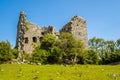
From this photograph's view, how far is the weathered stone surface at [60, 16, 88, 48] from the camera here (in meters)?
82.4

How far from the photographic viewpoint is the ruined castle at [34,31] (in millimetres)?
82938

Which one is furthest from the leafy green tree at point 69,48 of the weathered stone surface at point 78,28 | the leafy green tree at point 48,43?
the weathered stone surface at point 78,28

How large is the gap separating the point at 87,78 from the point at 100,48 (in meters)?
61.5

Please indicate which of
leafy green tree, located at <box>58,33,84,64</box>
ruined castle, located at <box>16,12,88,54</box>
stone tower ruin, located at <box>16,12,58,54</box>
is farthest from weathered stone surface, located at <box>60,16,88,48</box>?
leafy green tree, located at <box>58,33,84,64</box>

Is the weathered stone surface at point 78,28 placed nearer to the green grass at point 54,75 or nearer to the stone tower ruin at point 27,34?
the stone tower ruin at point 27,34

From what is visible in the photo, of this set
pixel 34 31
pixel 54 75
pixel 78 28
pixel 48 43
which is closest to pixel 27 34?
pixel 34 31

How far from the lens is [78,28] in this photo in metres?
83.2

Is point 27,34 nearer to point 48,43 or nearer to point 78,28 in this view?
point 78,28

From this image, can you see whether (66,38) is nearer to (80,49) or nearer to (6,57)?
(80,49)

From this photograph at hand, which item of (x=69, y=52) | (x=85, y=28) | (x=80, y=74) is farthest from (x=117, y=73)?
(x=85, y=28)

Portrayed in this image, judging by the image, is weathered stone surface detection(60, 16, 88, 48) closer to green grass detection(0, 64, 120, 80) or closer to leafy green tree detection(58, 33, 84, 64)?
leafy green tree detection(58, 33, 84, 64)

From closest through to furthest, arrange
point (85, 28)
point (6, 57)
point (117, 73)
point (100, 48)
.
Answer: point (117, 73) < point (6, 57) < point (85, 28) < point (100, 48)

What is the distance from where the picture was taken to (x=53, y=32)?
86.2m

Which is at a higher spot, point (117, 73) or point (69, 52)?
point (69, 52)
